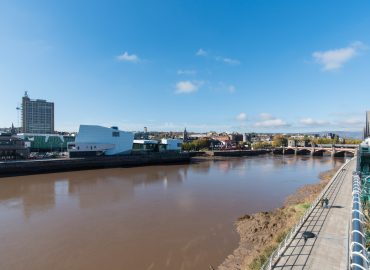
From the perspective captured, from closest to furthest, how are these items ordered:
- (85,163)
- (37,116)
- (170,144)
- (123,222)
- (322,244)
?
1. (322,244)
2. (123,222)
3. (85,163)
4. (170,144)
5. (37,116)

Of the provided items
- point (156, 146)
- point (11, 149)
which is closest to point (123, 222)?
point (11, 149)

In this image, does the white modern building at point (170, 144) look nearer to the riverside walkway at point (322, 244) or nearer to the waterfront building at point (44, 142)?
the waterfront building at point (44, 142)

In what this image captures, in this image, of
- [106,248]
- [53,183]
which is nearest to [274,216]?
[106,248]

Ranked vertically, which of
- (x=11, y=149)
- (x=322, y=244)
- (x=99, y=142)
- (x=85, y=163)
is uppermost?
(x=99, y=142)

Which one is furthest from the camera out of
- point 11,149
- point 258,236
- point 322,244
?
point 11,149

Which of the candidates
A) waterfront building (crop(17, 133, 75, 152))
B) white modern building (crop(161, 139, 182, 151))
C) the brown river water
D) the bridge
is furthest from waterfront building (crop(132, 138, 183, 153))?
the bridge

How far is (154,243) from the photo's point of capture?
14359 mm

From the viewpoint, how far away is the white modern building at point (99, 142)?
160ft

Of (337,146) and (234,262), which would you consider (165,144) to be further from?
(337,146)

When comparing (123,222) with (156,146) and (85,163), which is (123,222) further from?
(156,146)

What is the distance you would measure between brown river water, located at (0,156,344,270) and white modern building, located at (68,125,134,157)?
1557 cm

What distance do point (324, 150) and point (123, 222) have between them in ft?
278

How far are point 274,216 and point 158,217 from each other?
308 inches

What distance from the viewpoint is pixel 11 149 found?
4491cm
